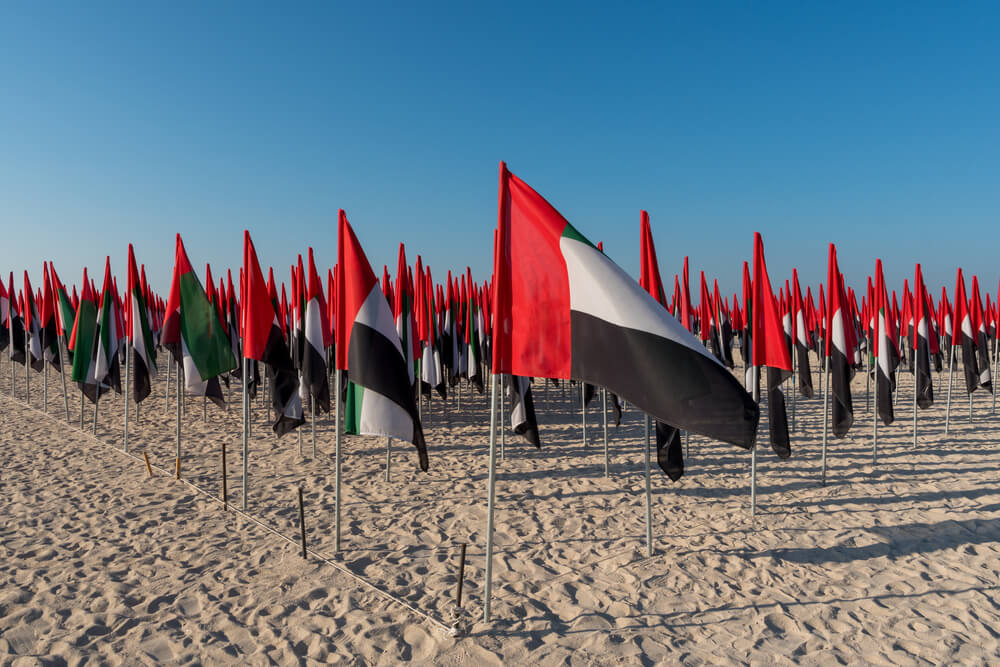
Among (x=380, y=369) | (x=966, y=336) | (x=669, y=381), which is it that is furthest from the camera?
(x=966, y=336)

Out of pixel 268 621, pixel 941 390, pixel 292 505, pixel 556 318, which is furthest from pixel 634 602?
pixel 941 390

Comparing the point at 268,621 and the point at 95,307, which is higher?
the point at 95,307

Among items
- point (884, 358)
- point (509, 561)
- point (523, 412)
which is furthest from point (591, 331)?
point (884, 358)

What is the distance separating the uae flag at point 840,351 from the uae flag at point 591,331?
562cm

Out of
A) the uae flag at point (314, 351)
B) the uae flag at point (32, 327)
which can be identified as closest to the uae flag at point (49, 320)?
the uae flag at point (32, 327)

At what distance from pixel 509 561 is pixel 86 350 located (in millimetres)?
9885

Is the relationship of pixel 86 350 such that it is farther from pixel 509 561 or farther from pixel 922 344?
pixel 922 344

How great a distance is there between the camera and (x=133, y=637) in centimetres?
466

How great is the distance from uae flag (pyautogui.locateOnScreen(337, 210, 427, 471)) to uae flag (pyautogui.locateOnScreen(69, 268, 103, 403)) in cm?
802

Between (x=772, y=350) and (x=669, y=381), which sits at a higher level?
(x=772, y=350)

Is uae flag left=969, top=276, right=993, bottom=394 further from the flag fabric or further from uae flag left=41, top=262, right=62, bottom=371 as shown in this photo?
uae flag left=41, top=262, right=62, bottom=371

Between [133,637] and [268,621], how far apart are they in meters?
1.03

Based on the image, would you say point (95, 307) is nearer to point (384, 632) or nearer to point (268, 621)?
point (268, 621)

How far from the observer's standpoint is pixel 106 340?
35.9 ft
